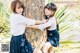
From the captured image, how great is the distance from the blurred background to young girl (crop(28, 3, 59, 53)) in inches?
1.3

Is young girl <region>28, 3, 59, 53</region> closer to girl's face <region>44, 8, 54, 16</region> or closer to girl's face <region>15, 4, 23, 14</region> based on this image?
girl's face <region>44, 8, 54, 16</region>

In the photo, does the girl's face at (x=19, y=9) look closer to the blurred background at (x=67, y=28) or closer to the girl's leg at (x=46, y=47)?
the blurred background at (x=67, y=28)

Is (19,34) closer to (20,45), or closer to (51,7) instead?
(20,45)

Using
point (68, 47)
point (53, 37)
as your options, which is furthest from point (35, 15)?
point (68, 47)

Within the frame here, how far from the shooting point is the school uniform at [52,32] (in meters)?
1.95

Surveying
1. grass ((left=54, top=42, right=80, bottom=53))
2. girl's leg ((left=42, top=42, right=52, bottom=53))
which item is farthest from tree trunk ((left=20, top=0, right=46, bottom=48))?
grass ((left=54, top=42, right=80, bottom=53))

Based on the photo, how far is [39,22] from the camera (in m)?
1.94

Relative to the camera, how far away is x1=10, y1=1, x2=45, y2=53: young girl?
1.91 m

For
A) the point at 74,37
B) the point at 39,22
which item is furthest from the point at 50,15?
the point at 74,37

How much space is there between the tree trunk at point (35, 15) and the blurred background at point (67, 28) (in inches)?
2.9

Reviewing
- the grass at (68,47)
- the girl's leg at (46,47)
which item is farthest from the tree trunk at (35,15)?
the grass at (68,47)

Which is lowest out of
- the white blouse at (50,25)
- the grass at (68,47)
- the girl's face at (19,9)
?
the grass at (68,47)

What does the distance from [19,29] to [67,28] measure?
366mm

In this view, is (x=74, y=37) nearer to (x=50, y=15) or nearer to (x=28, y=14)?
(x=50, y=15)
